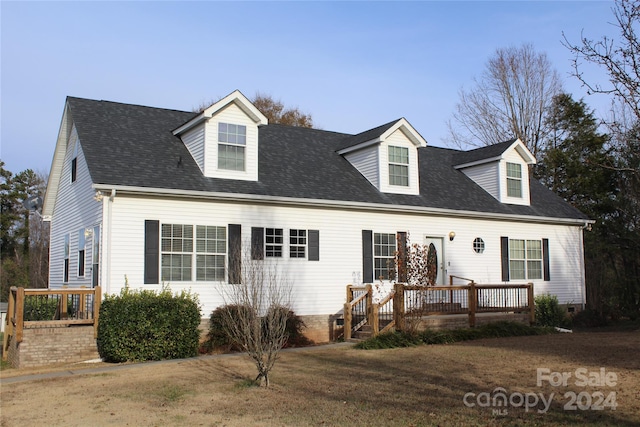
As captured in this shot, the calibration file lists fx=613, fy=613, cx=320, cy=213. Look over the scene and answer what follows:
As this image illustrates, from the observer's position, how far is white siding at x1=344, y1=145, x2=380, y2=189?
60.6 feet

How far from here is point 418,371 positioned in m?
10.6

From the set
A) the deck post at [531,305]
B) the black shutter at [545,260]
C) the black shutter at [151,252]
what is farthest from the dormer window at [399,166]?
the black shutter at [151,252]

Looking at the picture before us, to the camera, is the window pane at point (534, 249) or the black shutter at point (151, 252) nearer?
the black shutter at point (151, 252)

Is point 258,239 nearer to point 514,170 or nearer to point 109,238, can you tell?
point 109,238

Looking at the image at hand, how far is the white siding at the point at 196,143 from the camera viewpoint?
1590cm

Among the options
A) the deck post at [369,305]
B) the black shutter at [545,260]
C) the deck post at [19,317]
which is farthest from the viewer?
the black shutter at [545,260]

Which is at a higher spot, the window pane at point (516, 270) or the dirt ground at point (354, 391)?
the window pane at point (516, 270)

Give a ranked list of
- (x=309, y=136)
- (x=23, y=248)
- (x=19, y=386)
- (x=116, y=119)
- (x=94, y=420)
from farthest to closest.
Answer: (x=23, y=248), (x=309, y=136), (x=116, y=119), (x=19, y=386), (x=94, y=420)

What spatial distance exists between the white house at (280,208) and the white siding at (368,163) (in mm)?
42

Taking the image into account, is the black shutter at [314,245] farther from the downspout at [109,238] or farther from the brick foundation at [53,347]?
the brick foundation at [53,347]

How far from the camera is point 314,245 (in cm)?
1633

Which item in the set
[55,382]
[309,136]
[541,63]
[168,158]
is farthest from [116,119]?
[541,63]

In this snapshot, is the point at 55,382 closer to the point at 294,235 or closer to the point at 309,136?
the point at 294,235

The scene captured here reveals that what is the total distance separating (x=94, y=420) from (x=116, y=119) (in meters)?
11.0
